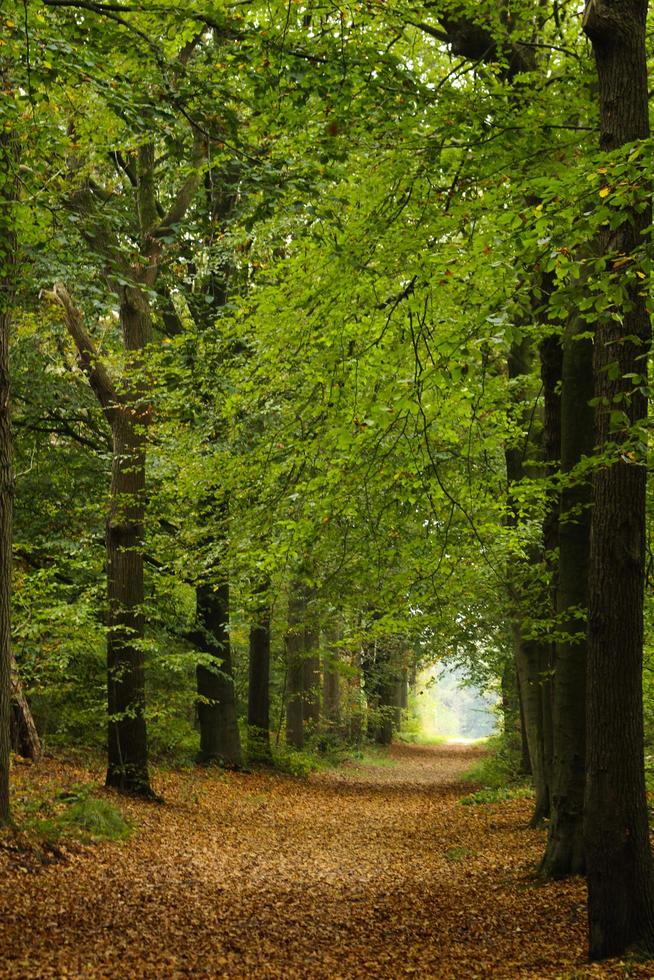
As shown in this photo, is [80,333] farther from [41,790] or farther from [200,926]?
[200,926]

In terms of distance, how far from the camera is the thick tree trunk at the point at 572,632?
27.9 feet

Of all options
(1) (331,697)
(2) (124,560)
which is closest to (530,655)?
(2) (124,560)

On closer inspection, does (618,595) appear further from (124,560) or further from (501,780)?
(501,780)

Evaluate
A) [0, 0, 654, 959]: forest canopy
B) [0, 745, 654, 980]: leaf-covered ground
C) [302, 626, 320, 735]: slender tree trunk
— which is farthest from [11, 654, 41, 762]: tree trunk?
[302, 626, 320, 735]: slender tree trunk

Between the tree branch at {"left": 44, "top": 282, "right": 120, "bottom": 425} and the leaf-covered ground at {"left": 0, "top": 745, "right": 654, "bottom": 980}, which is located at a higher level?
the tree branch at {"left": 44, "top": 282, "right": 120, "bottom": 425}

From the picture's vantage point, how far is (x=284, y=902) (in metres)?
8.74

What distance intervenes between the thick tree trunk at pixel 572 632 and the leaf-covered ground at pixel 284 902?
0.52 meters

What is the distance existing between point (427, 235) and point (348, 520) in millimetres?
3746

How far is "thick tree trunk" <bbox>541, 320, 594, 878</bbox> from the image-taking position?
8516mm

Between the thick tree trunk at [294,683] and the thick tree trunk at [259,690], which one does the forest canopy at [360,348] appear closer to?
the thick tree trunk at [259,690]

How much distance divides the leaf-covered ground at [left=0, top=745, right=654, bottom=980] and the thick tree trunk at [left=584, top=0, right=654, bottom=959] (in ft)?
1.61

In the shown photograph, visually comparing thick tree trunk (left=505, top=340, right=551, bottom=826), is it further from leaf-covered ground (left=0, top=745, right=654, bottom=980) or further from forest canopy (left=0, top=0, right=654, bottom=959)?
leaf-covered ground (left=0, top=745, right=654, bottom=980)

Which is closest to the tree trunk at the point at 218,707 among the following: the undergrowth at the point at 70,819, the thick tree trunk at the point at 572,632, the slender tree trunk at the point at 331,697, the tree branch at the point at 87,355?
the tree branch at the point at 87,355

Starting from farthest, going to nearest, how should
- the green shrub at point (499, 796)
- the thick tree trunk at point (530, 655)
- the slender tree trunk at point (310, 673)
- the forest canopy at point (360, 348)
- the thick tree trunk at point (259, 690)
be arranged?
the slender tree trunk at point (310, 673)
the thick tree trunk at point (259, 690)
the green shrub at point (499, 796)
the thick tree trunk at point (530, 655)
the forest canopy at point (360, 348)
